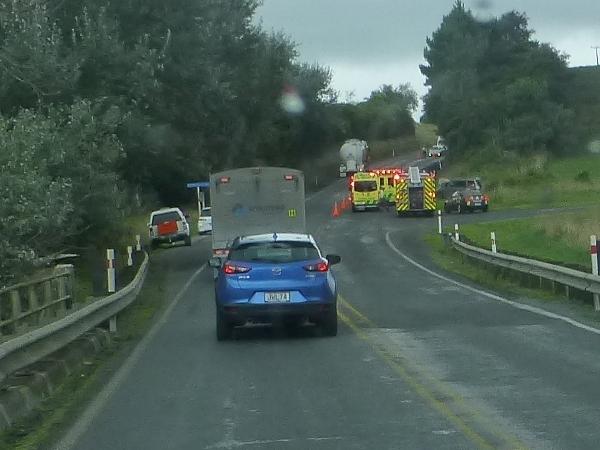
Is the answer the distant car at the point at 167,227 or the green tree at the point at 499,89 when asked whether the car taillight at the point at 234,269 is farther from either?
the green tree at the point at 499,89

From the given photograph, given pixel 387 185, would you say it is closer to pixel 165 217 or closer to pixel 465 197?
pixel 465 197

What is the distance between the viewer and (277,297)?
A: 1697 centimetres

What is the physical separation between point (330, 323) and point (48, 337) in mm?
5837

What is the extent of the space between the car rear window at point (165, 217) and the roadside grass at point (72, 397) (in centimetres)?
2449

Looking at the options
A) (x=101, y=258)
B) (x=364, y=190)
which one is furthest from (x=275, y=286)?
(x=364, y=190)

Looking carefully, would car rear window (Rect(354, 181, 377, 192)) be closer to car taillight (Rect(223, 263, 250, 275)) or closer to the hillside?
the hillside

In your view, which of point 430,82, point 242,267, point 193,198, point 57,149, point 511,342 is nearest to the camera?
point 511,342

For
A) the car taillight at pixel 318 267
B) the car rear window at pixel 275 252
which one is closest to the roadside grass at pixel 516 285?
the car taillight at pixel 318 267

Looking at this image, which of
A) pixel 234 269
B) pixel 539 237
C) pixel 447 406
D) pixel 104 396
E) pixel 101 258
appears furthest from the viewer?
pixel 539 237

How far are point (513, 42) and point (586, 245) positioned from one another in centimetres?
6464

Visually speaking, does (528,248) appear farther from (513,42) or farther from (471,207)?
(513,42)

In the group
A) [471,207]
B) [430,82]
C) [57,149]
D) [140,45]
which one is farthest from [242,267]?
[430,82]

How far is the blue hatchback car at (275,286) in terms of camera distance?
55.7 ft

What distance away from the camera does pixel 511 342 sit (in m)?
15.6
